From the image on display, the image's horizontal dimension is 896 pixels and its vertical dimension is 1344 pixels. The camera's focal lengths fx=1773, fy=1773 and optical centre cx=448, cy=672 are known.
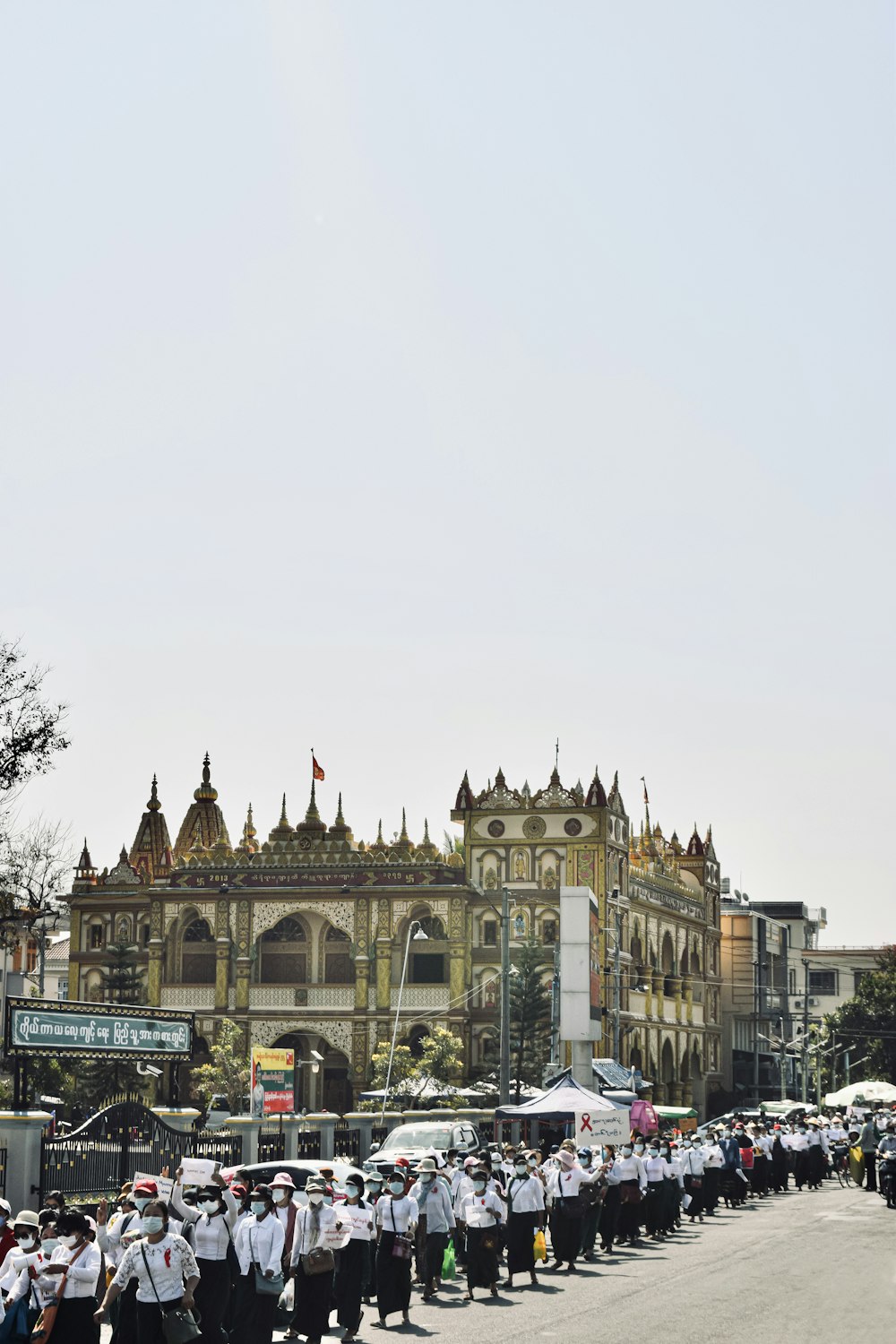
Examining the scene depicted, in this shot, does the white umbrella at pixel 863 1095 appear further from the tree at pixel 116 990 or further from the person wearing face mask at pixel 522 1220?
the person wearing face mask at pixel 522 1220

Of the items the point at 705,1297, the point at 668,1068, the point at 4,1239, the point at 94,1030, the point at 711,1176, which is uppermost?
the point at 94,1030

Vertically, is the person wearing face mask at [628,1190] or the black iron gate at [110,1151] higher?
the black iron gate at [110,1151]

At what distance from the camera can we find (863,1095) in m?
61.9

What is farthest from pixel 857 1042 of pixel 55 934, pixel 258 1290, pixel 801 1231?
pixel 258 1290

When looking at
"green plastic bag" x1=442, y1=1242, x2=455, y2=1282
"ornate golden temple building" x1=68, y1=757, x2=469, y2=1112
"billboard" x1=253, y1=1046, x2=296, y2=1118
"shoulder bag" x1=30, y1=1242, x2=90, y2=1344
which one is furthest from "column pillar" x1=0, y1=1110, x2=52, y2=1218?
"ornate golden temple building" x1=68, y1=757, x2=469, y2=1112

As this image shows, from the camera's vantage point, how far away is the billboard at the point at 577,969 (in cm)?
4766

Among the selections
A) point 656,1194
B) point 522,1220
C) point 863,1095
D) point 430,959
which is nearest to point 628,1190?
point 656,1194

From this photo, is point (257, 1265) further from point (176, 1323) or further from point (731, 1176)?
point (731, 1176)

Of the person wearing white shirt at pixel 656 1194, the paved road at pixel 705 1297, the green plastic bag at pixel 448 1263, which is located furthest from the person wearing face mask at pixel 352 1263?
the person wearing white shirt at pixel 656 1194

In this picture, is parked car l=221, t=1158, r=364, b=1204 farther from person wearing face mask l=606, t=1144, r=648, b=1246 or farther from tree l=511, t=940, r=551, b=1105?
tree l=511, t=940, r=551, b=1105

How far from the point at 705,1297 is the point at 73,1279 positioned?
31.5ft

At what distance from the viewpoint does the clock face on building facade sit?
73312mm

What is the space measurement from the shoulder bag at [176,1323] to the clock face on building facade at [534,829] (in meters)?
59.6

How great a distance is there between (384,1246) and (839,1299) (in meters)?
5.21
